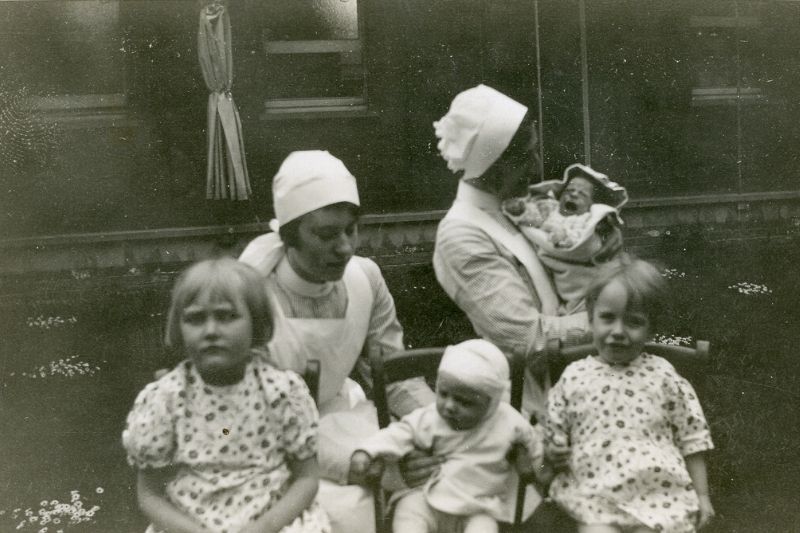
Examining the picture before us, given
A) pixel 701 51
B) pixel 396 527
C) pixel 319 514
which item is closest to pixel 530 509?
pixel 396 527

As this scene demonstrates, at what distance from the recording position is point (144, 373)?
507cm

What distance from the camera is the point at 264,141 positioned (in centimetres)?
787

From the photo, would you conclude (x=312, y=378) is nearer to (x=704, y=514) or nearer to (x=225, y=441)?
(x=225, y=441)

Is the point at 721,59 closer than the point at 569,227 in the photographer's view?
No

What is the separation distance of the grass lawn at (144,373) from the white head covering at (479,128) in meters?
1.88

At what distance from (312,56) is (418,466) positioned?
5649mm

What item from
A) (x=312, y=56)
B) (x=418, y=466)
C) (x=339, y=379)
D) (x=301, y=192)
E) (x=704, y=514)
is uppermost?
(x=312, y=56)

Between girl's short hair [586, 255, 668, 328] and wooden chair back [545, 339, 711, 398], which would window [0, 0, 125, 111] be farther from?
girl's short hair [586, 255, 668, 328]

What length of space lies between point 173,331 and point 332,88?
5.97 metres

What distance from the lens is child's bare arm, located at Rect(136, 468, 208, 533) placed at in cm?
199

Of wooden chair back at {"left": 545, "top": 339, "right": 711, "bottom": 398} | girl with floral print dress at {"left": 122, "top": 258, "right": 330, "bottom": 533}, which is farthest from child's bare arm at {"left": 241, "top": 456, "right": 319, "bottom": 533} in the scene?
wooden chair back at {"left": 545, "top": 339, "right": 711, "bottom": 398}

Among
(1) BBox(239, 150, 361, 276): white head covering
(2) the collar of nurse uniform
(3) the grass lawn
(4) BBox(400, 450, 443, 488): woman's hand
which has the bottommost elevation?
(3) the grass lawn

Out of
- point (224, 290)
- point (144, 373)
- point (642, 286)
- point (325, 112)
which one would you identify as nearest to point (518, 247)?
point (642, 286)

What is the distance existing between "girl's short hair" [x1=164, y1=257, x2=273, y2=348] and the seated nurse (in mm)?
255
